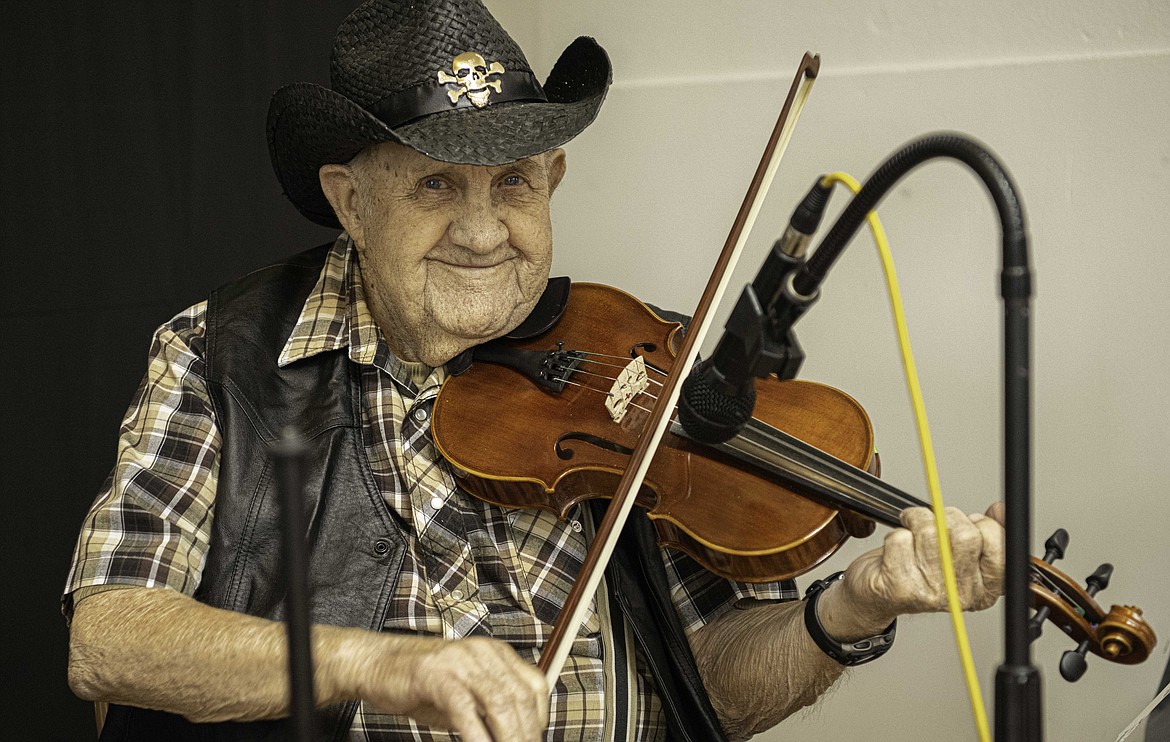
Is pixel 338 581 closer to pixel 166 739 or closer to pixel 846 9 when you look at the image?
pixel 166 739

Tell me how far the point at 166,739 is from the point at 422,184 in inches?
35.4

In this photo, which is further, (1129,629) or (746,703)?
(746,703)

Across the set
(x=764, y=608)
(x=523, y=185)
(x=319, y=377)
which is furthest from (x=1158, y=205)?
(x=319, y=377)

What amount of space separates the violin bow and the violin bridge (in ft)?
0.72

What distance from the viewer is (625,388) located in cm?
152

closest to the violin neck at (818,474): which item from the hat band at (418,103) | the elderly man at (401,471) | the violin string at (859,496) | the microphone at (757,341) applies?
the violin string at (859,496)

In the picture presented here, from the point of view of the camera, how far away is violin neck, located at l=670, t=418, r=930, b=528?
123cm

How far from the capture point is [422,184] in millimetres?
1540

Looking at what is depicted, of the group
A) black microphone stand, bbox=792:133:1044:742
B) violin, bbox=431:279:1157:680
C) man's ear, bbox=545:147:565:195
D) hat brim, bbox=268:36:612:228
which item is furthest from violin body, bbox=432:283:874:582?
black microphone stand, bbox=792:133:1044:742

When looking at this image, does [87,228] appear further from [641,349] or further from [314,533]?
[641,349]

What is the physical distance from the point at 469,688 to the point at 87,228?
4.52ft

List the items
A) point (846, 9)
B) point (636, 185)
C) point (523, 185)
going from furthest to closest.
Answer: point (636, 185)
point (846, 9)
point (523, 185)

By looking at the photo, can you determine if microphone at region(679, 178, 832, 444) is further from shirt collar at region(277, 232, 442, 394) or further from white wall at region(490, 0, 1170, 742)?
white wall at region(490, 0, 1170, 742)

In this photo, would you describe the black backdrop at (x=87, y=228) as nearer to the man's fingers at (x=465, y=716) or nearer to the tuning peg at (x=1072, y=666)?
the man's fingers at (x=465, y=716)
